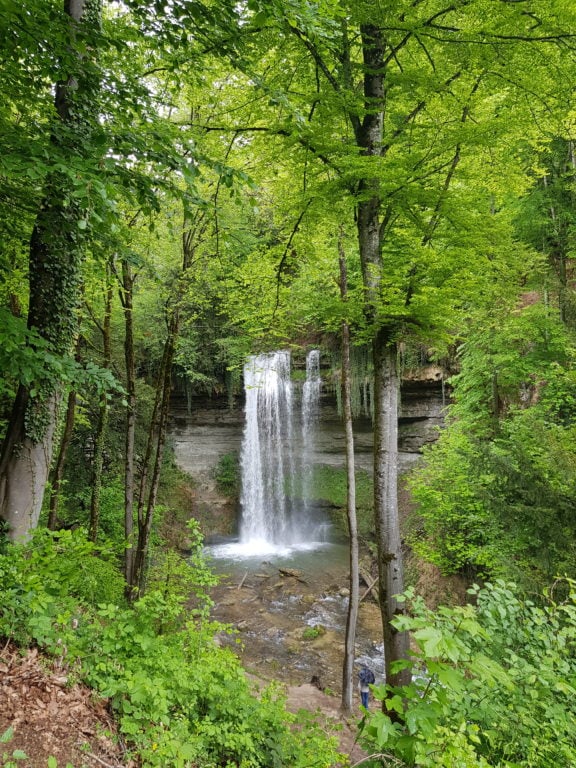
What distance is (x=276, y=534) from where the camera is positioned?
69.8ft

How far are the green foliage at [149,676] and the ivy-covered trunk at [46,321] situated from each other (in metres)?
0.49

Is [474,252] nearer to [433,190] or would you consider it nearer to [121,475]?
[433,190]

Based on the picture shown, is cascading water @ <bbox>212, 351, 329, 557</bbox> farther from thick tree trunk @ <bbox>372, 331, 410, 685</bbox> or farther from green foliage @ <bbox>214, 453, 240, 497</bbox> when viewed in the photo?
thick tree trunk @ <bbox>372, 331, 410, 685</bbox>

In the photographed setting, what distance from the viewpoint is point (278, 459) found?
2267 cm

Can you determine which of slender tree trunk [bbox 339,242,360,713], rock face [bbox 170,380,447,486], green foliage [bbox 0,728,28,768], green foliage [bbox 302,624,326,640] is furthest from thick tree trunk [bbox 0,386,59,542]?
rock face [bbox 170,380,447,486]

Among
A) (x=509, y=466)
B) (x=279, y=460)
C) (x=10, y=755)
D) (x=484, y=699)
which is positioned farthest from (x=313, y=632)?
(x=279, y=460)

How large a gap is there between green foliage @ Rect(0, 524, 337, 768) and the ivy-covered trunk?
0.49 meters

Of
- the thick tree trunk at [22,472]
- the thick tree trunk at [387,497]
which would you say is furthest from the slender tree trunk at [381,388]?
the thick tree trunk at [22,472]

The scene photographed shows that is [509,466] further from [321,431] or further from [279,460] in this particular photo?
[279,460]

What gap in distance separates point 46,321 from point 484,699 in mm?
5022

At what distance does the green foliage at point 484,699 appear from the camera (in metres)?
2.01

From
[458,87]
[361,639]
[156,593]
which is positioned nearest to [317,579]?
[361,639]

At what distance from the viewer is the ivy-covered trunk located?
3.88 meters

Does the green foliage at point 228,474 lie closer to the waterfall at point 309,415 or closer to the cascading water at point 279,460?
the cascading water at point 279,460
